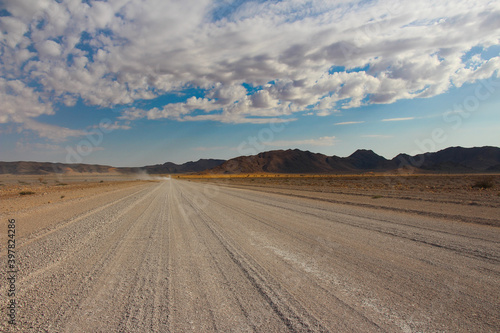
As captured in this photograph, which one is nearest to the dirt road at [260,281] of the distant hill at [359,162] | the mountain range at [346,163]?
the distant hill at [359,162]

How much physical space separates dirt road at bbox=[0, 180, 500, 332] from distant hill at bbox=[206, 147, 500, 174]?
127716 millimetres

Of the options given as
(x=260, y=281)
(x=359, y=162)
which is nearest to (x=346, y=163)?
(x=359, y=162)

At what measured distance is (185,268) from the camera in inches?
201

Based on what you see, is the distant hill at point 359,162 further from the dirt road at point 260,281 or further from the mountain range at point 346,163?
the dirt road at point 260,281

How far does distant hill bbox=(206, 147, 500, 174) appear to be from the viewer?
121750 mm

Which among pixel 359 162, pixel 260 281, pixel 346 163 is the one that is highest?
pixel 359 162

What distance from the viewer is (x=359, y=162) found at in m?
180

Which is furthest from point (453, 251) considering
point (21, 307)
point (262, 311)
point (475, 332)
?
point (21, 307)

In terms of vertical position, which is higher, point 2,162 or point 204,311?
point 2,162

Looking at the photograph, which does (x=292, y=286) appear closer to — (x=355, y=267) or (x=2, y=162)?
(x=355, y=267)

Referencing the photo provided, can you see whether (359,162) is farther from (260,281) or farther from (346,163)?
(260,281)

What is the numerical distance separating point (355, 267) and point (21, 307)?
510 centimetres

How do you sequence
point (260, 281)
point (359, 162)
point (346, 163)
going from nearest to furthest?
point (260, 281) → point (346, 163) → point (359, 162)

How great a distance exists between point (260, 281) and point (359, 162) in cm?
18911
